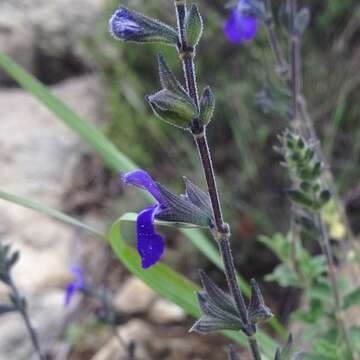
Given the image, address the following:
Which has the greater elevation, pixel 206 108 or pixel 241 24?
Result: pixel 241 24

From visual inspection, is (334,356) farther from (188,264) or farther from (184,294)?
(188,264)

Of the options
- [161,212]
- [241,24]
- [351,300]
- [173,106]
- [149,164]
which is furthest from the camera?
[149,164]

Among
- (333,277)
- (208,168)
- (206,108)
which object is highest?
(206,108)

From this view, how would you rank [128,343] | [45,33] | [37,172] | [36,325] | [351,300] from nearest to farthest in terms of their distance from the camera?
[351,300] → [128,343] → [36,325] → [37,172] → [45,33]

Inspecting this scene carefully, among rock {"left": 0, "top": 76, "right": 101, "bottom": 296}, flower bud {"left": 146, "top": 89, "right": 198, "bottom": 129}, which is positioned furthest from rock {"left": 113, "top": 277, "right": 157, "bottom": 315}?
flower bud {"left": 146, "top": 89, "right": 198, "bottom": 129}

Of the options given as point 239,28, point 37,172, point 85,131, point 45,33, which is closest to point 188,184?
point 85,131

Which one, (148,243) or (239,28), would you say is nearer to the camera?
(148,243)

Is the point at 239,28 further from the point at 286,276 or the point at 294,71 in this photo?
the point at 286,276

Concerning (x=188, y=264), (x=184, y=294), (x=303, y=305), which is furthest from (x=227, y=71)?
(x=184, y=294)
